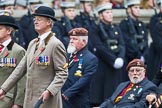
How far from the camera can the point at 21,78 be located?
33.1 feet

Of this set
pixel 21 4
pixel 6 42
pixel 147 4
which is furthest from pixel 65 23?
pixel 6 42

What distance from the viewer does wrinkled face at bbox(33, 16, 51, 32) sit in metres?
9.67

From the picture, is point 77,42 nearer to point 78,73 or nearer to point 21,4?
point 78,73

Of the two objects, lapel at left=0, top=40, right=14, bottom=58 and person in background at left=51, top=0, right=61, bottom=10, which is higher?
lapel at left=0, top=40, right=14, bottom=58

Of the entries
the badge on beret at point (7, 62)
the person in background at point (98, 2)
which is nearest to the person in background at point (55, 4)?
the person in background at point (98, 2)

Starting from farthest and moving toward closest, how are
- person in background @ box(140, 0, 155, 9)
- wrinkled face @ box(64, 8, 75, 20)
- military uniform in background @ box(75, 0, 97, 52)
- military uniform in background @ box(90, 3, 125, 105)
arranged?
person in background @ box(140, 0, 155, 9) → wrinkled face @ box(64, 8, 75, 20) → military uniform in background @ box(75, 0, 97, 52) → military uniform in background @ box(90, 3, 125, 105)

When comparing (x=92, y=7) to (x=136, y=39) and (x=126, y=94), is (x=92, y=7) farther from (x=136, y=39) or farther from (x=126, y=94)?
(x=126, y=94)

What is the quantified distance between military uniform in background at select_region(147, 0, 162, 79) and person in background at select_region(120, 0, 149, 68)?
7.1 inches

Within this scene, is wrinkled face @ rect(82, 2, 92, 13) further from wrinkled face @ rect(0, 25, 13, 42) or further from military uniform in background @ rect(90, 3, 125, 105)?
wrinkled face @ rect(0, 25, 13, 42)

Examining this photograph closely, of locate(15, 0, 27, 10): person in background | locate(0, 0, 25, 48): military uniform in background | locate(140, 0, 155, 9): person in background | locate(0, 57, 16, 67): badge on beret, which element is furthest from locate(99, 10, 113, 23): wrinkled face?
locate(0, 57, 16, 67): badge on beret

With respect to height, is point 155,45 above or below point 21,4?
below

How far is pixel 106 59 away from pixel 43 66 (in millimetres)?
4579

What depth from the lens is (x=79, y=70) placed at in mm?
11570

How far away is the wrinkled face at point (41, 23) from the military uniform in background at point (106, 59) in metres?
4.39
